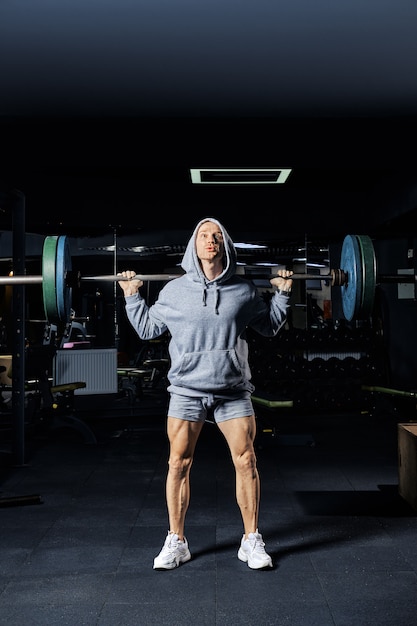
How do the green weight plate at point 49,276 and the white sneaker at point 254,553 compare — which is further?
the green weight plate at point 49,276

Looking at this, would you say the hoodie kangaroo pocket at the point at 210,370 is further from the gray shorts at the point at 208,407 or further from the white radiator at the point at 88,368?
the white radiator at the point at 88,368

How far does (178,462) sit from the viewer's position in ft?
7.50

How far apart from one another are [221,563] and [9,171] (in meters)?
3.69

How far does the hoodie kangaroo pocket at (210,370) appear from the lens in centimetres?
222

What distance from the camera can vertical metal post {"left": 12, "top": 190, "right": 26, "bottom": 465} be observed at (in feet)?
12.2

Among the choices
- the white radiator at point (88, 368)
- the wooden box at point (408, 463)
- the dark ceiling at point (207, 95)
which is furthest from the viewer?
the white radiator at point (88, 368)

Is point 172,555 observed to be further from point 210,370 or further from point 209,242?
point 209,242

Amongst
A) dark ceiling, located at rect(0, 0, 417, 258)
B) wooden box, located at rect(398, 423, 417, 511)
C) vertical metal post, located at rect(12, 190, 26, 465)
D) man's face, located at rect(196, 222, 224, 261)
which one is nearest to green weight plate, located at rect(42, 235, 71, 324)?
man's face, located at rect(196, 222, 224, 261)

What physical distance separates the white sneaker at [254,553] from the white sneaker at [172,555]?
213 mm

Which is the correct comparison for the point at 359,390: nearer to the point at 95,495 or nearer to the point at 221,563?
the point at 95,495

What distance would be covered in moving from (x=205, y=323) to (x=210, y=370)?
0.54ft

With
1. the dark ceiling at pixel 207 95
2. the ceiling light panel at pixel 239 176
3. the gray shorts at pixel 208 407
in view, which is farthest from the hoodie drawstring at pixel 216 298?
the ceiling light panel at pixel 239 176

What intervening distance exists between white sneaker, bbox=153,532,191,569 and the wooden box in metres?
1.27

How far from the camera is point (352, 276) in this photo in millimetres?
2844
